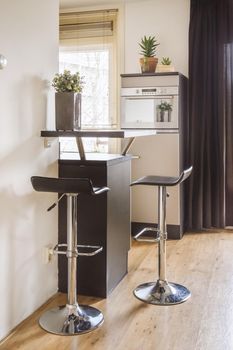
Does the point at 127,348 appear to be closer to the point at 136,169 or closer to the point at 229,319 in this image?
the point at 229,319

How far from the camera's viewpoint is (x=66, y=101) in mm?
2793

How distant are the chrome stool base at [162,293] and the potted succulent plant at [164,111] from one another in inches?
76.9

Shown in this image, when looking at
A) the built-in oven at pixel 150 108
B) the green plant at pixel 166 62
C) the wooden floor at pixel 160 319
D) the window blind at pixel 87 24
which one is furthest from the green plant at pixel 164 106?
the wooden floor at pixel 160 319

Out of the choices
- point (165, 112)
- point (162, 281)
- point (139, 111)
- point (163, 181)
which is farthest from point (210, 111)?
point (162, 281)

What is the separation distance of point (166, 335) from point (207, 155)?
2616 mm

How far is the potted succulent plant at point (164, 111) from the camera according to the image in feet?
14.8

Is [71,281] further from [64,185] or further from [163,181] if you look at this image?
[163,181]

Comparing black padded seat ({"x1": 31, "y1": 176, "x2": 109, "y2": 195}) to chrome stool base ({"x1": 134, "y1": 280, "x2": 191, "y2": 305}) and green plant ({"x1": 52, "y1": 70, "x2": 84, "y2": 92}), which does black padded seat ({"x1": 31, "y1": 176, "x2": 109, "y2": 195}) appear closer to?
green plant ({"x1": 52, "y1": 70, "x2": 84, "y2": 92})

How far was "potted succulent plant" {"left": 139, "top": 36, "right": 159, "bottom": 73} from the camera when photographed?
179 inches

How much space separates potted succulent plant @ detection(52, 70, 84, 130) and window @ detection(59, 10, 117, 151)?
88.0 inches

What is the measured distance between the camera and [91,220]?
2986mm

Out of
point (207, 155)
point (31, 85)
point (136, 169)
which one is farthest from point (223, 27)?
point (31, 85)

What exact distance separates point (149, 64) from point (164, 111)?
532mm

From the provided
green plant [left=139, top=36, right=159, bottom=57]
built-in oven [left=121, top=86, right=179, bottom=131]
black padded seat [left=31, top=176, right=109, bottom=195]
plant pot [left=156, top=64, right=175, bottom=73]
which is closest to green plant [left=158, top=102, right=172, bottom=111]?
built-in oven [left=121, top=86, right=179, bottom=131]
